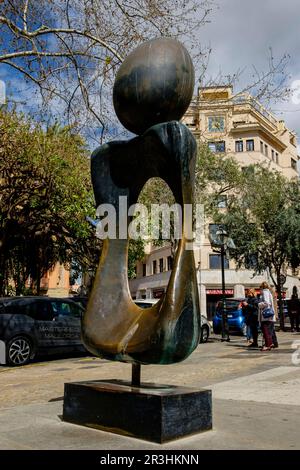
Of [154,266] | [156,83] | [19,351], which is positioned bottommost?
[19,351]

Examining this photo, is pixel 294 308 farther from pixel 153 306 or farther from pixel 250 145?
pixel 250 145

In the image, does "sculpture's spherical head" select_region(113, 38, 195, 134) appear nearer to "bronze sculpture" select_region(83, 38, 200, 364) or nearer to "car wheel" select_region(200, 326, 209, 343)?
"bronze sculpture" select_region(83, 38, 200, 364)

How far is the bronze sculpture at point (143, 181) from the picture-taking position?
4234mm

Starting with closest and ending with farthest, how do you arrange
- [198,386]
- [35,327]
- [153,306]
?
[153,306] → [198,386] → [35,327]

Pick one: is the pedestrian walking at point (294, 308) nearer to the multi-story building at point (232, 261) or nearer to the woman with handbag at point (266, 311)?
the woman with handbag at point (266, 311)

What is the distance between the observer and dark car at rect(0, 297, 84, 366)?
36.9ft

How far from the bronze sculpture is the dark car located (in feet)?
19.5

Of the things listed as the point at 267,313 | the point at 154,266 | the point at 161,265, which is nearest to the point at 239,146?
the point at 161,265

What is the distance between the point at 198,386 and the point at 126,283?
3.43 metres

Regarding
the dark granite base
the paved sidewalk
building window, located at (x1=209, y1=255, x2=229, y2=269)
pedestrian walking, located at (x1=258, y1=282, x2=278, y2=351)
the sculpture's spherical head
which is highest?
building window, located at (x1=209, y1=255, x2=229, y2=269)

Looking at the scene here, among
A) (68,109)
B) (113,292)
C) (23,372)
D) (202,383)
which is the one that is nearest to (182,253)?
(113,292)

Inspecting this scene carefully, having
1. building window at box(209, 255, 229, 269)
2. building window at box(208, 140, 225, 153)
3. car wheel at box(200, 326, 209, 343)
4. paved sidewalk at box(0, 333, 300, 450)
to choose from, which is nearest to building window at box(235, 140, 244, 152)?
building window at box(208, 140, 225, 153)

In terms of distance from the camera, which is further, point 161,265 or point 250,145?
point 161,265

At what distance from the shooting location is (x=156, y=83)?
4879mm
